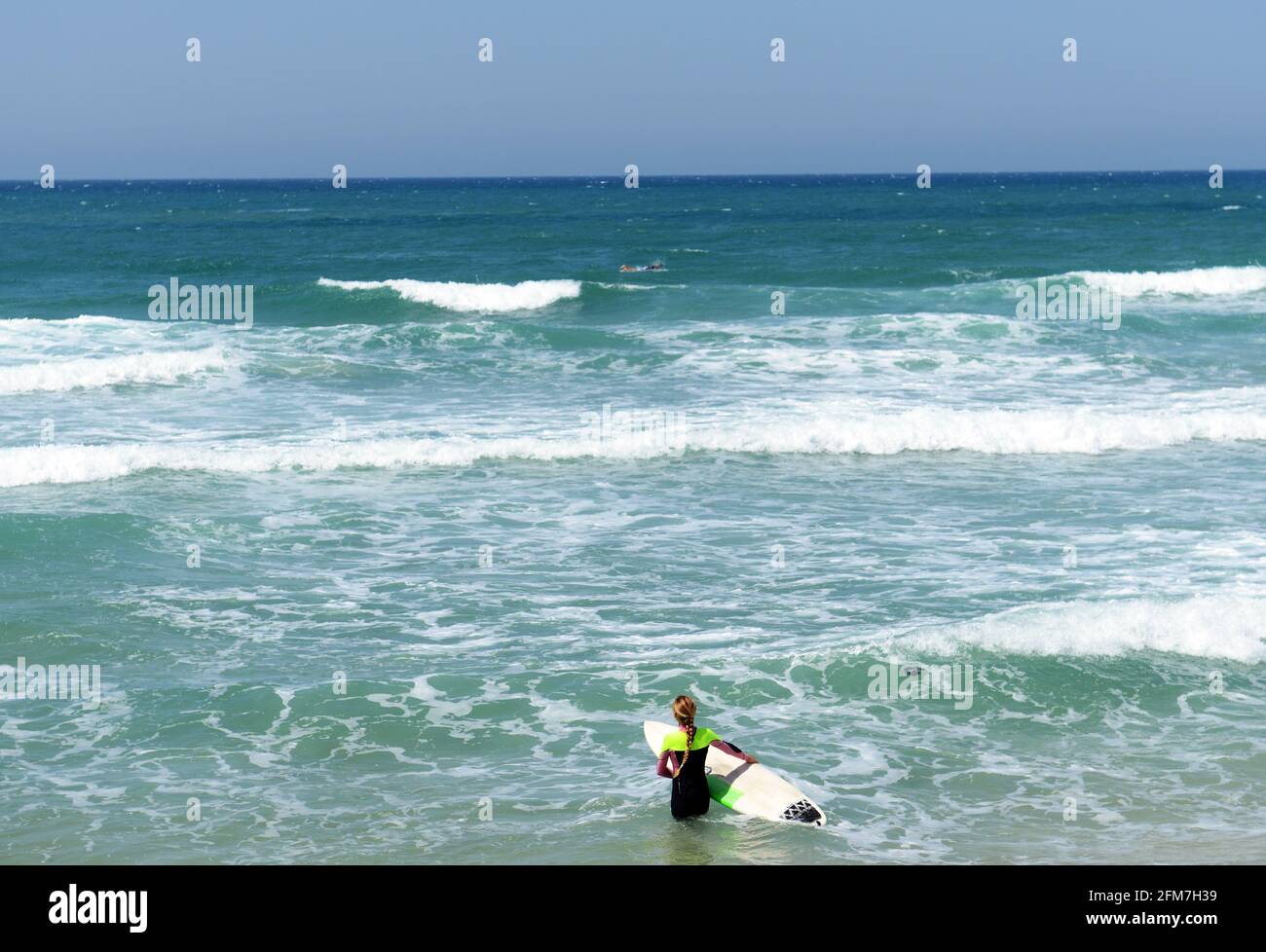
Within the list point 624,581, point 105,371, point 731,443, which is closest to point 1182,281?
point 731,443

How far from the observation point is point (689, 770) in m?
9.95

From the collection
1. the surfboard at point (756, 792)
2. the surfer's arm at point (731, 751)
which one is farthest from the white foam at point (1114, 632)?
the surfer's arm at point (731, 751)

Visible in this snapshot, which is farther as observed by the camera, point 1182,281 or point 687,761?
point 1182,281

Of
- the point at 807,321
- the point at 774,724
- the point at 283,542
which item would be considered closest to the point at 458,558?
the point at 283,542

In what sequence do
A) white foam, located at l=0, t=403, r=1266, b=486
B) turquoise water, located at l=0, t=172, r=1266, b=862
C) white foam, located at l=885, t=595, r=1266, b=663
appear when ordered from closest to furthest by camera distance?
1. turquoise water, located at l=0, t=172, r=1266, b=862
2. white foam, located at l=885, t=595, r=1266, b=663
3. white foam, located at l=0, t=403, r=1266, b=486

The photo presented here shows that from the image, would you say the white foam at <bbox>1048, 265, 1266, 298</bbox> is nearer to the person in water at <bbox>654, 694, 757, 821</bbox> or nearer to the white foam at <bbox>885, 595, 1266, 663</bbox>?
the white foam at <bbox>885, 595, 1266, 663</bbox>

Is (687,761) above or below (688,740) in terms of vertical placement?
below

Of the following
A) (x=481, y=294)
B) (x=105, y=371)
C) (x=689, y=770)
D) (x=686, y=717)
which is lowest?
(x=689, y=770)

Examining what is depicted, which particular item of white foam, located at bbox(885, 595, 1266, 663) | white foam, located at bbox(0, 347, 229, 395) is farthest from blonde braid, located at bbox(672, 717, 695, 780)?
white foam, located at bbox(0, 347, 229, 395)

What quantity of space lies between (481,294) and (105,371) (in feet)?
54.6

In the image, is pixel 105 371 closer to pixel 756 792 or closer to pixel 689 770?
pixel 689 770

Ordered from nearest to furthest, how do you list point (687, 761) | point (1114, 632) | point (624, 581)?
point (687, 761) < point (1114, 632) < point (624, 581)

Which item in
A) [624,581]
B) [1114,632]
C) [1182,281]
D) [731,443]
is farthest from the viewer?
[1182,281]

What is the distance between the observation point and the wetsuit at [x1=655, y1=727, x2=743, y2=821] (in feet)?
32.6
